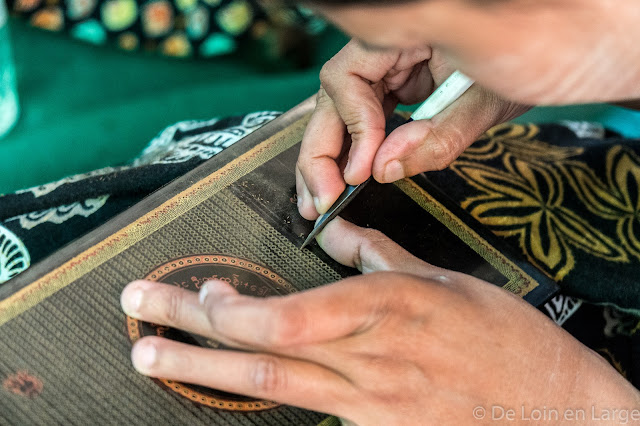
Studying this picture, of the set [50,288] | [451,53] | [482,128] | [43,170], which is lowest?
→ [43,170]

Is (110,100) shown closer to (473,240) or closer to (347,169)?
(347,169)

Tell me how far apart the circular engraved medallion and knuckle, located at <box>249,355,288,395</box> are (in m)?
0.07

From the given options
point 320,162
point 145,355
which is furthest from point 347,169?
point 145,355

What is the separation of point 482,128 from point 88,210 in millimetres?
467

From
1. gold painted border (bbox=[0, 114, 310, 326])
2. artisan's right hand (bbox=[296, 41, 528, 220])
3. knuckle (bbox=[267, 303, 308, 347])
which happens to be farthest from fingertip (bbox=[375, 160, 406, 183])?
knuckle (bbox=[267, 303, 308, 347])

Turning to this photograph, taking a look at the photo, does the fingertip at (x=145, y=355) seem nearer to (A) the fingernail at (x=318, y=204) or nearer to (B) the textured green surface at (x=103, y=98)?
(A) the fingernail at (x=318, y=204)

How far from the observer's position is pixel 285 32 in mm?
1168

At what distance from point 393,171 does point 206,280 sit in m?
0.23

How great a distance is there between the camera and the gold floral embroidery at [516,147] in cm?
84

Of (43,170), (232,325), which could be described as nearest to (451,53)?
(232,325)

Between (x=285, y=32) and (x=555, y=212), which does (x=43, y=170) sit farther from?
(x=555, y=212)

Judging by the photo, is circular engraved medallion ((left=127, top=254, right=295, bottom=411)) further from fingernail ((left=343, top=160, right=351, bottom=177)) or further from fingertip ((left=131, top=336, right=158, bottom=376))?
fingernail ((left=343, top=160, right=351, bottom=177))

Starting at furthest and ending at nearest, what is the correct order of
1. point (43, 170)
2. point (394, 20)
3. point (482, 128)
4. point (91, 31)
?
point (91, 31)
point (43, 170)
point (482, 128)
point (394, 20)

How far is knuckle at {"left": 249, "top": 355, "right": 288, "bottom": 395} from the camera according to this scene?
0.49 meters
